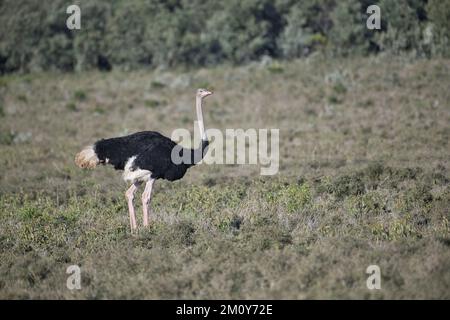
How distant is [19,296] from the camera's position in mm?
6520

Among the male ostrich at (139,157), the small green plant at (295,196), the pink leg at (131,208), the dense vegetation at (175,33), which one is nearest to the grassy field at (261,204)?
the small green plant at (295,196)

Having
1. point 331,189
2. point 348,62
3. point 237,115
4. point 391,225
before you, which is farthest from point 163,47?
point 391,225

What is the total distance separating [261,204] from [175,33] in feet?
77.6

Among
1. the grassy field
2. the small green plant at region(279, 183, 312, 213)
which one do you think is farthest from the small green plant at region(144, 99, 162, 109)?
the small green plant at region(279, 183, 312, 213)

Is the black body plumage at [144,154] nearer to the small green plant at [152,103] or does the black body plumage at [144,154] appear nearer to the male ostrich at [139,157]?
the male ostrich at [139,157]

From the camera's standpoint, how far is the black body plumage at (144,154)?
902 centimetres

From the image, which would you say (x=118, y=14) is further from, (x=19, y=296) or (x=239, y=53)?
(x=19, y=296)

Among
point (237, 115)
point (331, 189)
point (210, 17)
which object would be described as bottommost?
point (331, 189)

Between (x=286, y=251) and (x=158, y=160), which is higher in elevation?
(x=158, y=160)

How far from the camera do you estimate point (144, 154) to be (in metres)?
9.01

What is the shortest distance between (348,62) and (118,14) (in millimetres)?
13917

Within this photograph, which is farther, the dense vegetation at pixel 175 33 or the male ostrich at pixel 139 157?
the dense vegetation at pixel 175 33

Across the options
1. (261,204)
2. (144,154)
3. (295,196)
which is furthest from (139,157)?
(295,196)

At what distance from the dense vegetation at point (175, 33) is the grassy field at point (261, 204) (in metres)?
7.29
